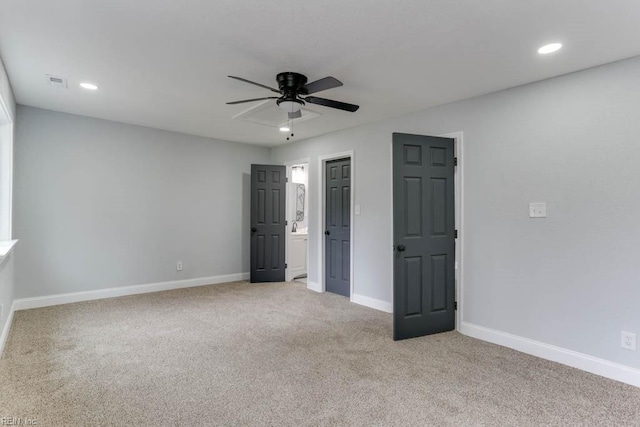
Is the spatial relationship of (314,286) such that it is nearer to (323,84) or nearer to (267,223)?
(267,223)

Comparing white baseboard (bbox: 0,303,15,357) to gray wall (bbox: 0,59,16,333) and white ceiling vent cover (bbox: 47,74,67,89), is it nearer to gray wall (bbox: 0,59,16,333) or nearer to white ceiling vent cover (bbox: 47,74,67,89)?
gray wall (bbox: 0,59,16,333)

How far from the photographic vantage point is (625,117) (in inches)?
101

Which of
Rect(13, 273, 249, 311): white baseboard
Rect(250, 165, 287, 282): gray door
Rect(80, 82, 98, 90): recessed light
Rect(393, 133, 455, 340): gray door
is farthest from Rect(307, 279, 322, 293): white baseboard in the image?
Rect(80, 82, 98, 90): recessed light

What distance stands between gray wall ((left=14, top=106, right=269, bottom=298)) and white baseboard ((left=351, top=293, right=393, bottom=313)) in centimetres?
233

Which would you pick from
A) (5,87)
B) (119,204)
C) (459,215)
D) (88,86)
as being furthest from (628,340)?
(119,204)

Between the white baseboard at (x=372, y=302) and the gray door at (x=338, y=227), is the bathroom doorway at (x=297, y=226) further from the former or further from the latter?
the white baseboard at (x=372, y=302)

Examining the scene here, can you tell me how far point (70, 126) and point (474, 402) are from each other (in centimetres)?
529

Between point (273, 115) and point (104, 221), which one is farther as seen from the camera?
point (104, 221)

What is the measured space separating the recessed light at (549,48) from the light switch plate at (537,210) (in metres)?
1.25

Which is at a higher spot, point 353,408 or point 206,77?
point 206,77

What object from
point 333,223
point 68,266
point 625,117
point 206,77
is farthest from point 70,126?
point 625,117

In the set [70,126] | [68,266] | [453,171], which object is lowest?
[68,266]

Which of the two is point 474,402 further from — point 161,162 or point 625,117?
point 161,162

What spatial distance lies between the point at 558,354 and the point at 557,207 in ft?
4.07
